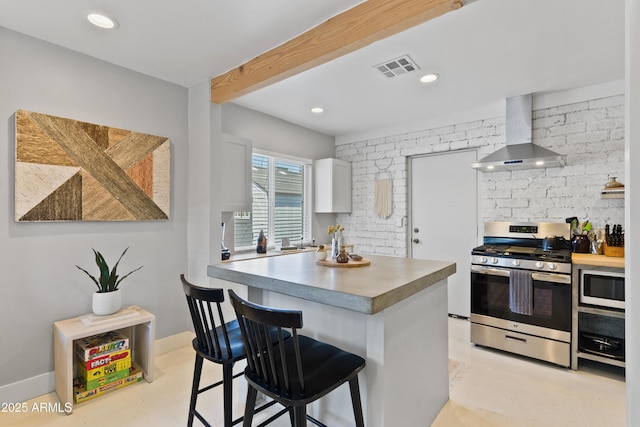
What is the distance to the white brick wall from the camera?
9.78 feet

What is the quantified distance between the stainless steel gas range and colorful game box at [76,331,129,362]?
305cm

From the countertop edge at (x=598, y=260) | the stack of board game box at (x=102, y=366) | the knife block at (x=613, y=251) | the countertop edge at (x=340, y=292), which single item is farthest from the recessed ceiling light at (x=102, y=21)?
the knife block at (x=613, y=251)

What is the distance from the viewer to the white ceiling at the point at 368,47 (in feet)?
6.33

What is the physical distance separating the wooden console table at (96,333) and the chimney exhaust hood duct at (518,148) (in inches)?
134

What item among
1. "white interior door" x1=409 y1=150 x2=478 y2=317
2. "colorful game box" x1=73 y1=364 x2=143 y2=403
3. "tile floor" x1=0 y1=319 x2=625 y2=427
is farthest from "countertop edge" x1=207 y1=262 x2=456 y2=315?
"white interior door" x1=409 y1=150 x2=478 y2=317

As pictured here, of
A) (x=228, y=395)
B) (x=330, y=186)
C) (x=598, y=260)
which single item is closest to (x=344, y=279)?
(x=228, y=395)

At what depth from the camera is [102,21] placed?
2.06 metres

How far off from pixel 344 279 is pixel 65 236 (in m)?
2.17

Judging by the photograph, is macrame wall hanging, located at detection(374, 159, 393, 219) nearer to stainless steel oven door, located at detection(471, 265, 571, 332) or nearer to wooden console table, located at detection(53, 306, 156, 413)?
stainless steel oven door, located at detection(471, 265, 571, 332)

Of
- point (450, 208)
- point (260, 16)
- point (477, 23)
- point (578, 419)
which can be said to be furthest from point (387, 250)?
point (260, 16)

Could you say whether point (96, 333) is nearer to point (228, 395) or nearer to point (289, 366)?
point (228, 395)

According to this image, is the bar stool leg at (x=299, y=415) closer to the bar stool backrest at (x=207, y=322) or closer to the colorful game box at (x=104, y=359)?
the bar stool backrest at (x=207, y=322)

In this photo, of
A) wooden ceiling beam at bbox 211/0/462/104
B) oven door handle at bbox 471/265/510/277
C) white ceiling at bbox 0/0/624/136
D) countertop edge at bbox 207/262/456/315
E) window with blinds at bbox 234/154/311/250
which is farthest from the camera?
window with blinds at bbox 234/154/311/250

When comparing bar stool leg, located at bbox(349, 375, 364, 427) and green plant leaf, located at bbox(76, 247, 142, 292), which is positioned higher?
green plant leaf, located at bbox(76, 247, 142, 292)
